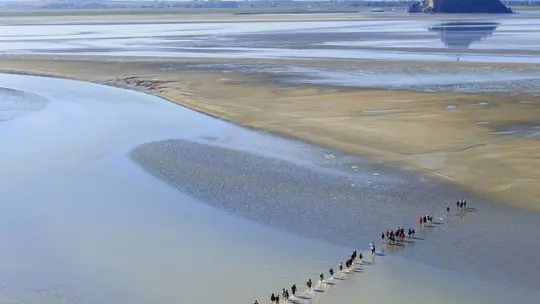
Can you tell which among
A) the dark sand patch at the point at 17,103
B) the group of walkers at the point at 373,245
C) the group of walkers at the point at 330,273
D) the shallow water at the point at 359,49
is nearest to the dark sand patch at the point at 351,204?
the group of walkers at the point at 373,245

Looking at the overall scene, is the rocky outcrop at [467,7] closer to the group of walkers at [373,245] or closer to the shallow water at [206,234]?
the shallow water at [206,234]

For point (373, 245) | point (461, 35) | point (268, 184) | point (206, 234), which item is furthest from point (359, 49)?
point (373, 245)

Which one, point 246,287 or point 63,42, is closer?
point 246,287

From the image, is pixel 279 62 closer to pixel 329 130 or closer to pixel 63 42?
pixel 329 130

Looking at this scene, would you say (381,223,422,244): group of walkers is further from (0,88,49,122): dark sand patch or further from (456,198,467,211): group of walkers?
(0,88,49,122): dark sand patch

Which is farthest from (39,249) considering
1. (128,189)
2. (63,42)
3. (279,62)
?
(63,42)

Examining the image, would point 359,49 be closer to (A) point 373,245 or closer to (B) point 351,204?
(B) point 351,204

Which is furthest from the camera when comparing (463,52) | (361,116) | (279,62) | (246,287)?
(463,52)
